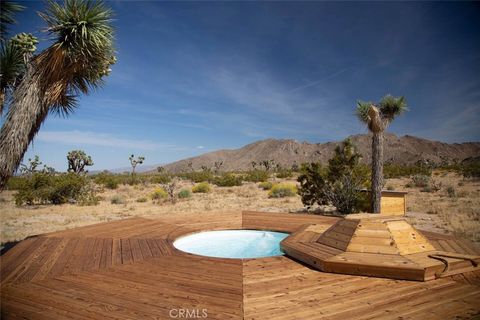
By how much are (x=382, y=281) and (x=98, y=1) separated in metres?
6.99

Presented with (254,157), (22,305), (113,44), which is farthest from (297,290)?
(254,157)

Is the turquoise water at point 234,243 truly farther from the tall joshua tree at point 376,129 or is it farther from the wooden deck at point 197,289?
the tall joshua tree at point 376,129

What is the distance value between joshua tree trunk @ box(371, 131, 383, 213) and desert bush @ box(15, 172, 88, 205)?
15.2 m

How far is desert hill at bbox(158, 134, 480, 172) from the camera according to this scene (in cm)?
8012

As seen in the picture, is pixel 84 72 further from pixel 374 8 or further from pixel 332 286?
pixel 374 8

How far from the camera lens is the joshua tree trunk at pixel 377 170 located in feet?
32.1

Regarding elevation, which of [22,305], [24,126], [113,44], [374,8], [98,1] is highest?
[374,8]

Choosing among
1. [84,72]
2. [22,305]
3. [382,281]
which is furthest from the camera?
[84,72]

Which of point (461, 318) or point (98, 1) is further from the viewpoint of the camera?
point (98, 1)

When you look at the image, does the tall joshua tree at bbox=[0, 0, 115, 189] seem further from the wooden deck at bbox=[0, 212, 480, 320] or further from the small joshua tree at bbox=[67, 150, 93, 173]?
the small joshua tree at bbox=[67, 150, 93, 173]

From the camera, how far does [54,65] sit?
5520 mm

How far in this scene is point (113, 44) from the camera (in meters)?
6.20

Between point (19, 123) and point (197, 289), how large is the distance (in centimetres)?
439

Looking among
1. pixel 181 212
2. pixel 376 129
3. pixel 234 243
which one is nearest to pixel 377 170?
pixel 376 129
